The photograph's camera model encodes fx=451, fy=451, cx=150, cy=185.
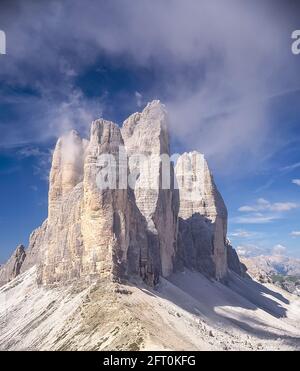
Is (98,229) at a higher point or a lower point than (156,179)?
lower

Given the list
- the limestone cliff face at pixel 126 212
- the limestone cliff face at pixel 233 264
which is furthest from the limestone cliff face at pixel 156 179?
the limestone cliff face at pixel 233 264

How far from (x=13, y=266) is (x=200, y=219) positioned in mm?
53561

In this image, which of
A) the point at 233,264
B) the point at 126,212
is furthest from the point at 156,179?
the point at 233,264

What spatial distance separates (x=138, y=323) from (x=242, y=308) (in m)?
52.1

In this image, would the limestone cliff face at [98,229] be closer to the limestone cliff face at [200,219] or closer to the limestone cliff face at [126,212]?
the limestone cliff face at [126,212]

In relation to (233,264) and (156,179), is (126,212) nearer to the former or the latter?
(156,179)

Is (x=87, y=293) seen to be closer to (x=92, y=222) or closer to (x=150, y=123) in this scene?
(x=92, y=222)

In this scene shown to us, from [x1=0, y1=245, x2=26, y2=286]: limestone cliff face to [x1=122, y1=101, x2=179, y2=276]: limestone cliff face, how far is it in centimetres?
3581

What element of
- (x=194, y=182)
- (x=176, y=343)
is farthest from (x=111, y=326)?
(x=194, y=182)

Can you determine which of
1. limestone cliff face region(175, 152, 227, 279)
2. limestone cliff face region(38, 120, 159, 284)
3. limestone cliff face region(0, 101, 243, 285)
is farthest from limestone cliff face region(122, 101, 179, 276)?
limestone cliff face region(38, 120, 159, 284)

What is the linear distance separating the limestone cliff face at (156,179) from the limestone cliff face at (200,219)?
12.2 meters

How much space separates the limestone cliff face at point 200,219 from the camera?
119 metres

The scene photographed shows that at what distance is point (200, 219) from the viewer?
432 feet

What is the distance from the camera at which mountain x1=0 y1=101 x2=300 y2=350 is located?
5416 cm
